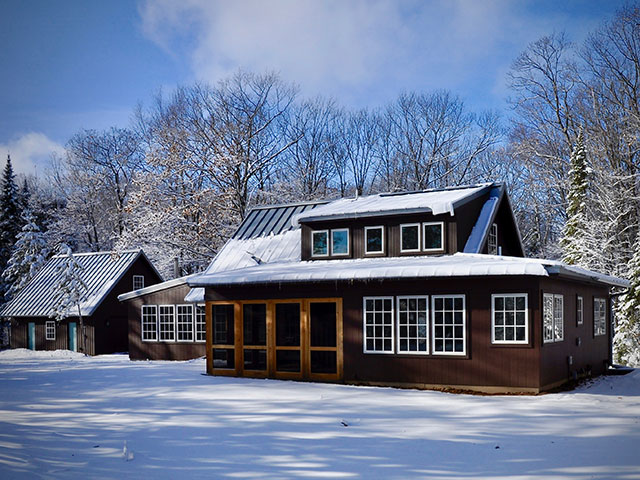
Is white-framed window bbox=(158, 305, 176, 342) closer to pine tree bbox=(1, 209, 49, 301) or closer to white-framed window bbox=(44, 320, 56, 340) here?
white-framed window bbox=(44, 320, 56, 340)

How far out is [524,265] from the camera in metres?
13.8

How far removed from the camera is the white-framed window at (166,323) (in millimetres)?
25844

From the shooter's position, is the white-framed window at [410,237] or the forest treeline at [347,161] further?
the forest treeline at [347,161]

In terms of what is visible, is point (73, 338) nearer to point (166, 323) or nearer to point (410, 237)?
point (166, 323)

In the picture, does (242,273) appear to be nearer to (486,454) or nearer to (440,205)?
(440,205)

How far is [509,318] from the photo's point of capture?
14.4 m

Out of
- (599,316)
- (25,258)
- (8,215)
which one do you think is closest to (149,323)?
(25,258)

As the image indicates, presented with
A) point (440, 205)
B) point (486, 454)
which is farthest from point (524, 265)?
point (486, 454)

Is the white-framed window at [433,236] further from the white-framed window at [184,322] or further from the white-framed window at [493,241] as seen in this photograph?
the white-framed window at [184,322]

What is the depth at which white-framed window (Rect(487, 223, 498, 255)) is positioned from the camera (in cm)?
1842

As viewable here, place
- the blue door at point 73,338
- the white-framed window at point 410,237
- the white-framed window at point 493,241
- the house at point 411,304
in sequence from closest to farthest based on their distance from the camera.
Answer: the house at point 411,304 → the white-framed window at point 410,237 → the white-framed window at point 493,241 → the blue door at point 73,338

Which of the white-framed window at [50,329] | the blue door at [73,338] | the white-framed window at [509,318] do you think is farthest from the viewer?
the white-framed window at [50,329]

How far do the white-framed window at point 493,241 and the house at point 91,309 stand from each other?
19.0 meters

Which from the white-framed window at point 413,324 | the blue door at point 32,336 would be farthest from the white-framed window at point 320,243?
the blue door at point 32,336
